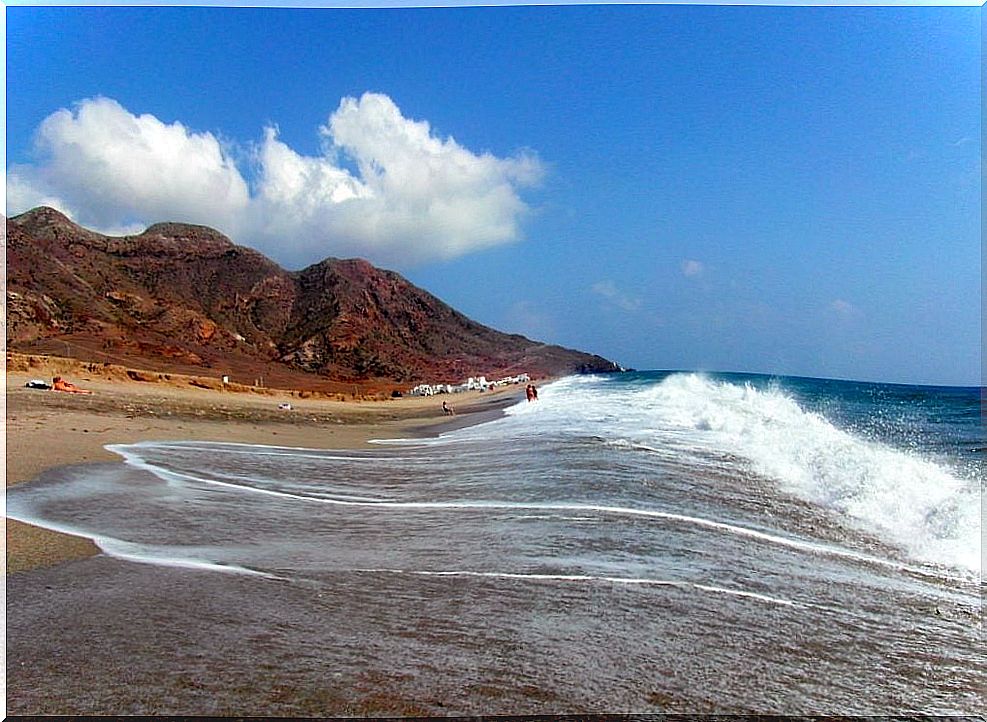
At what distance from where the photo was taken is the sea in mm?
1451

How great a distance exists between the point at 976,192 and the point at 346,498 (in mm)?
2361

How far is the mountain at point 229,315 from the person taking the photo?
251 centimetres

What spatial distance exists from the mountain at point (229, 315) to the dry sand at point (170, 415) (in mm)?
84

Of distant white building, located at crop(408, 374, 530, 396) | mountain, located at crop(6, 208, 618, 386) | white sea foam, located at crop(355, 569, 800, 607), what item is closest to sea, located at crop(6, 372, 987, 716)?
white sea foam, located at crop(355, 569, 800, 607)

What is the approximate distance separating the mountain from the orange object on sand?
11 cm

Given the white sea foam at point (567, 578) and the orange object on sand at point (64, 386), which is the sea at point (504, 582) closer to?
the white sea foam at point (567, 578)

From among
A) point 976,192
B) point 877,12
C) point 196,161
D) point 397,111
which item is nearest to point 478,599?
point 397,111

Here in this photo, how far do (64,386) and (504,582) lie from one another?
1.81 metres

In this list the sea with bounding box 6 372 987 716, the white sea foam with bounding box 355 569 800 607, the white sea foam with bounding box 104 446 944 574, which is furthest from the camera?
the white sea foam with bounding box 104 446 944 574

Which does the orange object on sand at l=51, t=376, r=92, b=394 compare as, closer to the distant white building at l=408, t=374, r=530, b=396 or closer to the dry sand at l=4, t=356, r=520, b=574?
the dry sand at l=4, t=356, r=520, b=574

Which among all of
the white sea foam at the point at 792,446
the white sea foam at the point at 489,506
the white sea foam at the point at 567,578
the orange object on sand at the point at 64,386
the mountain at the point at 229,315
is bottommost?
the white sea foam at the point at 567,578

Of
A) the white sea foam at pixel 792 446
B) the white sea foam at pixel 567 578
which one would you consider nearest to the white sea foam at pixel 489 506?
the white sea foam at pixel 567 578

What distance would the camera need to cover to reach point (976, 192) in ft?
7.30

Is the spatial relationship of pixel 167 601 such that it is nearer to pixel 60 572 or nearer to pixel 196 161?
pixel 60 572
